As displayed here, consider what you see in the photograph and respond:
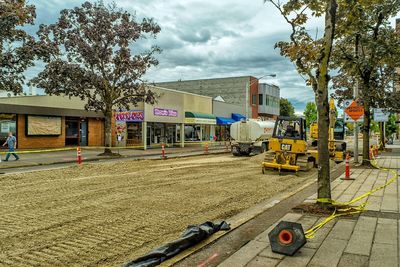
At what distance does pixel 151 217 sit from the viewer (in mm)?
7793

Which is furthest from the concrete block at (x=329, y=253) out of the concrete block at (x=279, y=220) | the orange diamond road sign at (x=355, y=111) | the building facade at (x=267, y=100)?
the building facade at (x=267, y=100)

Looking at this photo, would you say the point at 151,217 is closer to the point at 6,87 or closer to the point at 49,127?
the point at 6,87

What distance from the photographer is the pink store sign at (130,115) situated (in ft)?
112

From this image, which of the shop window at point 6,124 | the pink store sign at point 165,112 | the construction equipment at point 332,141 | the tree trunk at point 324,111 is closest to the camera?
the tree trunk at point 324,111

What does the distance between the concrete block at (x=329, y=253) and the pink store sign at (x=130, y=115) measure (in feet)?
96.7

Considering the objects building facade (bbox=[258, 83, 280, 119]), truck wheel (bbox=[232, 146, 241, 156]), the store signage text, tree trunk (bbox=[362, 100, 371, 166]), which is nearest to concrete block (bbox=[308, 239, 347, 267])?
tree trunk (bbox=[362, 100, 371, 166])

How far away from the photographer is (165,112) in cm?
3716

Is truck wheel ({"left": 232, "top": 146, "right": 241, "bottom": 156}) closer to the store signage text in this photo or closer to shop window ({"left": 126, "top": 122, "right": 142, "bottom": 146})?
shop window ({"left": 126, "top": 122, "right": 142, "bottom": 146})

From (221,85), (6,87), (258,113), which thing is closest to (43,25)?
(6,87)

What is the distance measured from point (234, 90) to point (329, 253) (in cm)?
5914

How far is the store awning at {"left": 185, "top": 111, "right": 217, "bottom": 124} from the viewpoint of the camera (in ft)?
135

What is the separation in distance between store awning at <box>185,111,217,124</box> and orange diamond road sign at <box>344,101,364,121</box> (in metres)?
24.5

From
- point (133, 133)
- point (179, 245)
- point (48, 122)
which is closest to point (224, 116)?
point (133, 133)

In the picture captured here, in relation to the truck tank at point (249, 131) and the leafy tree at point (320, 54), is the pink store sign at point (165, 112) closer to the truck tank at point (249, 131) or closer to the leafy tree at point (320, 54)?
the truck tank at point (249, 131)
